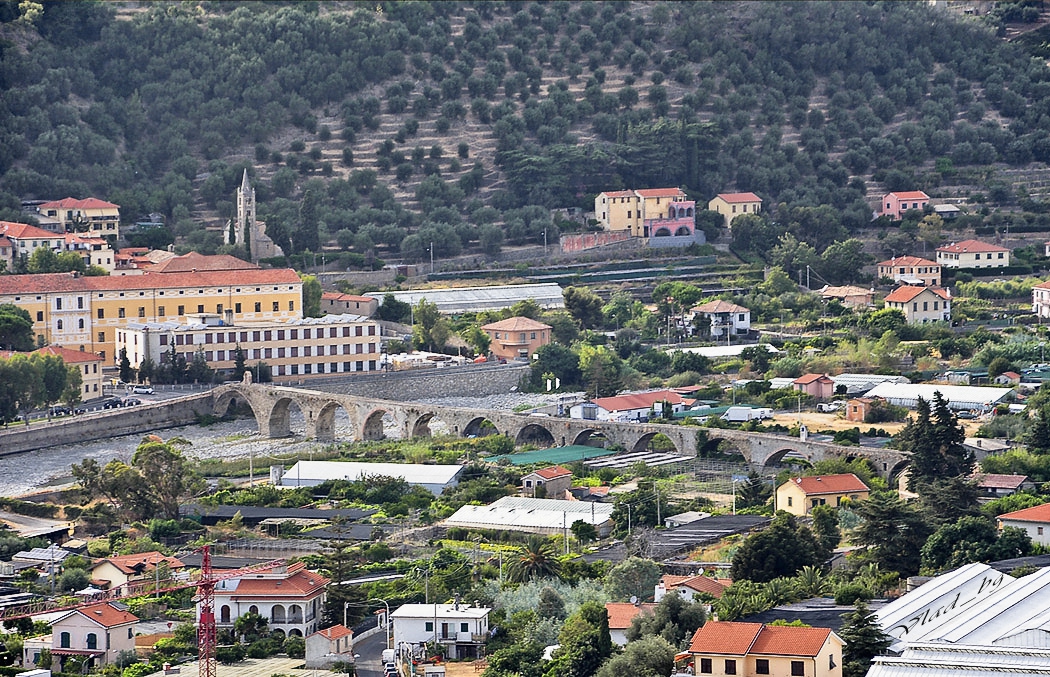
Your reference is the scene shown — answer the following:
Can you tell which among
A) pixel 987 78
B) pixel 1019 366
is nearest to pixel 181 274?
pixel 1019 366

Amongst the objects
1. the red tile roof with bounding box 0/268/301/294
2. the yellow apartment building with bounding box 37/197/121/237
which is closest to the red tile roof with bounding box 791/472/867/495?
the red tile roof with bounding box 0/268/301/294

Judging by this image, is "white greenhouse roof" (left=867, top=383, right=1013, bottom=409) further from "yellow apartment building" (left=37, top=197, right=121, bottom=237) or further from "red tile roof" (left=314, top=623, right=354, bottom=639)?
"yellow apartment building" (left=37, top=197, right=121, bottom=237)

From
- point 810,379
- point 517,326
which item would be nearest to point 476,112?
point 517,326

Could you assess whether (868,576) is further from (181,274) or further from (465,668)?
(181,274)

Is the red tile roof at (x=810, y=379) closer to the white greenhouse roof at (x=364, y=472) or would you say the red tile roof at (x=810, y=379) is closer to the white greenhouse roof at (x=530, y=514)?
the white greenhouse roof at (x=364, y=472)

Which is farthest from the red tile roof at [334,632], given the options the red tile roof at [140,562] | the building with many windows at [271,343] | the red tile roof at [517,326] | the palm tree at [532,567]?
the red tile roof at [517,326]
